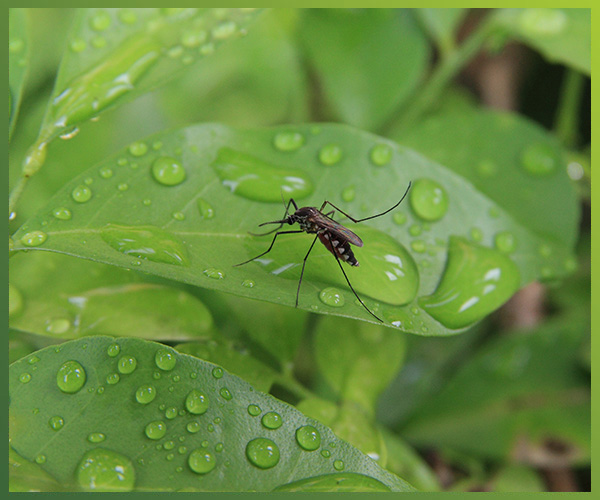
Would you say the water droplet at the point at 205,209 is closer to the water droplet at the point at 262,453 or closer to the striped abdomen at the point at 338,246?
the striped abdomen at the point at 338,246

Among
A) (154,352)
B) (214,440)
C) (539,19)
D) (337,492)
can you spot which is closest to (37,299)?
(154,352)

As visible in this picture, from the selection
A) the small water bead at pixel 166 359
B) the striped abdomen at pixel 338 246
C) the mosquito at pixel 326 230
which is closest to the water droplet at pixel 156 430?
the small water bead at pixel 166 359

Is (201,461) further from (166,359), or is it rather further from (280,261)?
(280,261)

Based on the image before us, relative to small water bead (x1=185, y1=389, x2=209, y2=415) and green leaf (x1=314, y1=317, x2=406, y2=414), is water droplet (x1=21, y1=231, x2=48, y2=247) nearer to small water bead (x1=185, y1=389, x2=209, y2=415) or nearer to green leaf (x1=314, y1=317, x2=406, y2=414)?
small water bead (x1=185, y1=389, x2=209, y2=415)

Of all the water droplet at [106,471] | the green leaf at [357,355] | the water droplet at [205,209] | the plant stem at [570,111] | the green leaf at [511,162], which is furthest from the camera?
the plant stem at [570,111]

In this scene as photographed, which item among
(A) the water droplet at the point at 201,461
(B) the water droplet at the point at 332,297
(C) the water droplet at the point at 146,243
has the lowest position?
(A) the water droplet at the point at 201,461
